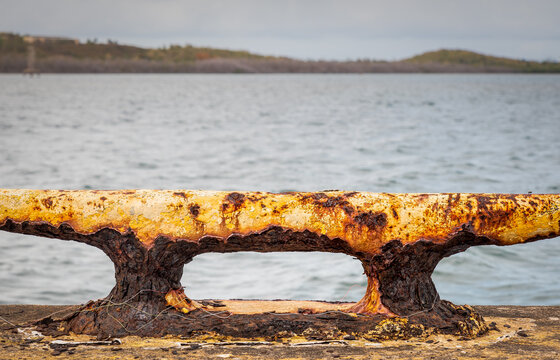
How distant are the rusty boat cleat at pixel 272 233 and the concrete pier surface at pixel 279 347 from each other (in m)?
0.08

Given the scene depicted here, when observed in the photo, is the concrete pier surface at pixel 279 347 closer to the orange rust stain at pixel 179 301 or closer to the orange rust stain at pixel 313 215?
the orange rust stain at pixel 179 301

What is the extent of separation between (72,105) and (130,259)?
4702 cm

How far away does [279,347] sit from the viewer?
3049mm

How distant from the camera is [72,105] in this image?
47.6 m

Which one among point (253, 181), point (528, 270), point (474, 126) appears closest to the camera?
point (528, 270)

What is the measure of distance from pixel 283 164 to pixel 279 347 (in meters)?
17.7

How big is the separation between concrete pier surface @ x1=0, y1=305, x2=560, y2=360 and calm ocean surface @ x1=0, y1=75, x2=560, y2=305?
4706 millimetres

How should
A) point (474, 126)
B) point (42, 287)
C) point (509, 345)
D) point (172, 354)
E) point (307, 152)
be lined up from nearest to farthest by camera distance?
point (172, 354) < point (509, 345) < point (42, 287) < point (307, 152) < point (474, 126)

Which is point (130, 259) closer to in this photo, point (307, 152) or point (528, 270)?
point (528, 270)

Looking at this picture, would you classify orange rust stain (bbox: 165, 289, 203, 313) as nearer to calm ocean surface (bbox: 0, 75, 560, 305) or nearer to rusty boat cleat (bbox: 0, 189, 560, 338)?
rusty boat cleat (bbox: 0, 189, 560, 338)

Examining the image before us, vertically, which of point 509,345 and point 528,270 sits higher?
point 509,345

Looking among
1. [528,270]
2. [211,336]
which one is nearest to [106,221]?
[211,336]

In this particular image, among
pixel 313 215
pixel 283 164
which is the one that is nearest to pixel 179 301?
pixel 313 215

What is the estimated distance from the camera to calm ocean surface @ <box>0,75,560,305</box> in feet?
28.1
